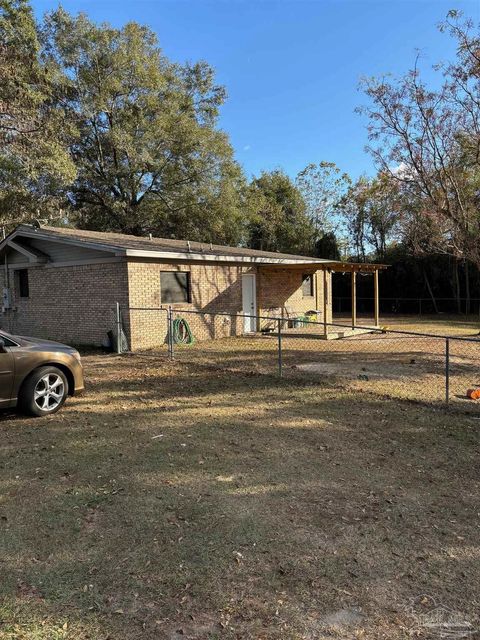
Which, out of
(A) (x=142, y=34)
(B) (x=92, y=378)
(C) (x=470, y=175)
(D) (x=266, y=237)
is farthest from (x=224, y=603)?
(D) (x=266, y=237)

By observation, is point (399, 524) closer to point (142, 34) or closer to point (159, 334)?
point (159, 334)

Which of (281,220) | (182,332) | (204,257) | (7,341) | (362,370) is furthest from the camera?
(281,220)

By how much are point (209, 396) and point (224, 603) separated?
16.9 ft

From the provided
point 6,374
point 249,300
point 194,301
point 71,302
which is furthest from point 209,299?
point 6,374

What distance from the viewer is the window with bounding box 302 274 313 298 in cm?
2083

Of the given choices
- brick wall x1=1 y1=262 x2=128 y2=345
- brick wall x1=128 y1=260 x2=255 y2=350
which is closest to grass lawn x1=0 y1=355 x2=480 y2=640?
brick wall x1=128 y1=260 x2=255 y2=350

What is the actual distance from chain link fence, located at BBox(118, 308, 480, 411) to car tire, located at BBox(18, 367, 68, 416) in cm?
310

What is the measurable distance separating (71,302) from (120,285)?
236 cm

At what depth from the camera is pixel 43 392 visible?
6.43m

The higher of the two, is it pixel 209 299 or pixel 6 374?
pixel 209 299

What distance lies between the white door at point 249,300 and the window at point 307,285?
375 cm

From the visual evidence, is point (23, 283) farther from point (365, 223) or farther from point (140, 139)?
point (365, 223)

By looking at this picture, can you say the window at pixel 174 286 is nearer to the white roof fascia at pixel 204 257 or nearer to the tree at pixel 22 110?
the white roof fascia at pixel 204 257

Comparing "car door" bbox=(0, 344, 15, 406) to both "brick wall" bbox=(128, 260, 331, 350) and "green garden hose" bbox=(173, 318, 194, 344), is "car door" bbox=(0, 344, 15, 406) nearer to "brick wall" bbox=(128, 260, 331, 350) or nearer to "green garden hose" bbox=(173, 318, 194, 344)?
"brick wall" bbox=(128, 260, 331, 350)
